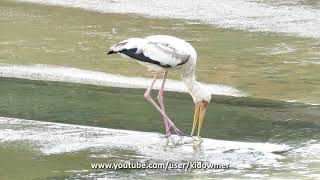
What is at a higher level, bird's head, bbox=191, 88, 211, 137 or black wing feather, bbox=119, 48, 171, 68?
black wing feather, bbox=119, 48, 171, 68

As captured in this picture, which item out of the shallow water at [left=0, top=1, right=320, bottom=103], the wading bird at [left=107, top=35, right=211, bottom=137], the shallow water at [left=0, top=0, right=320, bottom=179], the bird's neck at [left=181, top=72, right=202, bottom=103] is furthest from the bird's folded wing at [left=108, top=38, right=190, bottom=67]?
the shallow water at [left=0, top=1, right=320, bottom=103]

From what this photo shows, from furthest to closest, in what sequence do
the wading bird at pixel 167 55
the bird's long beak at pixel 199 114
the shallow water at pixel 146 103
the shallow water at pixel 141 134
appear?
the wading bird at pixel 167 55 < the bird's long beak at pixel 199 114 < the shallow water at pixel 146 103 < the shallow water at pixel 141 134

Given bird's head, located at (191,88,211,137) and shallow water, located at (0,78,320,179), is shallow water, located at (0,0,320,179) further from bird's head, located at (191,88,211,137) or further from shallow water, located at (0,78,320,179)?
bird's head, located at (191,88,211,137)

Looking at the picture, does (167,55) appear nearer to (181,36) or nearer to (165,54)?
(165,54)

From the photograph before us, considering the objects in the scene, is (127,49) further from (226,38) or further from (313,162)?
(226,38)

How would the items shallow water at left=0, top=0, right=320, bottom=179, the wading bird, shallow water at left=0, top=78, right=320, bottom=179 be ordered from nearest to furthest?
1. shallow water at left=0, top=78, right=320, bottom=179
2. shallow water at left=0, top=0, right=320, bottom=179
3. the wading bird

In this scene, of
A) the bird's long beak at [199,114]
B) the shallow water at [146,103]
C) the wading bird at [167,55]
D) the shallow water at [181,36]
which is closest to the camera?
the shallow water at [146,103]

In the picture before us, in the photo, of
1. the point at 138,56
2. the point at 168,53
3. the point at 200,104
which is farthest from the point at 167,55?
the point at 200,104

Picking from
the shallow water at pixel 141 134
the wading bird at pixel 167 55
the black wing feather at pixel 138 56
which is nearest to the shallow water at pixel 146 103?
the shallow water at pixel 141 134

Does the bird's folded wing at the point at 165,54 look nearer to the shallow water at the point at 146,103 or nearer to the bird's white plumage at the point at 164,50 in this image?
the bird's white plumage at the point at 164,50

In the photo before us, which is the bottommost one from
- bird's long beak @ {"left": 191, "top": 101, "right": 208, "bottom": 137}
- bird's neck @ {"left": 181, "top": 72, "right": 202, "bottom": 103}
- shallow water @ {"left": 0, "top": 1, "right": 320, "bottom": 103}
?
shallow water @ {"left": 0, "top": 1, "right": 320, "bottom": 103}

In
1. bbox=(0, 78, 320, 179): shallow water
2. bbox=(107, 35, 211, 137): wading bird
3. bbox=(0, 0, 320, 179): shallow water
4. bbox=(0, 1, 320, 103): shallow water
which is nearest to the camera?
bbox=(0, 78, 320, 179): shallow water

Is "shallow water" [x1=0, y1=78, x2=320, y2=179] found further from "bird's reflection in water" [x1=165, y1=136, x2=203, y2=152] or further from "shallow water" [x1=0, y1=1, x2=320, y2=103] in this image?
"shallow water" [x1=0, y1=1, x2=320, y2=103]

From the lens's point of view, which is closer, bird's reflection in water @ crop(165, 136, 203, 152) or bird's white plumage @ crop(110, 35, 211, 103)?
bird's reflection in water @ crop(165, 136, 203, 152)
